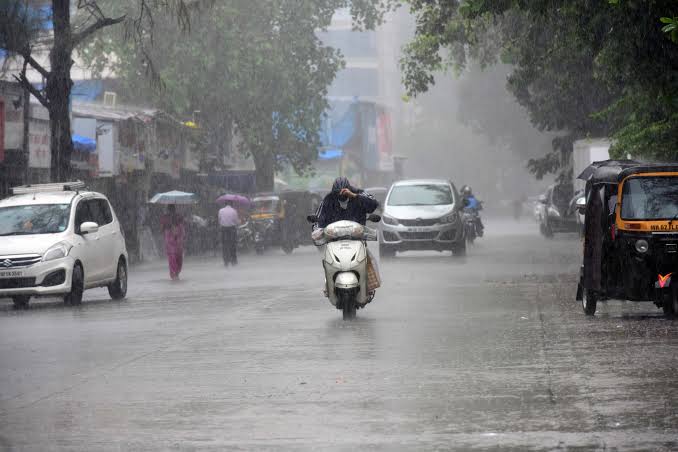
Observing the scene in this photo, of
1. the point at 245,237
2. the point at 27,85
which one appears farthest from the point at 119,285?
the point at 245,237

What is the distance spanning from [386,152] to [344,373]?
8821 cm

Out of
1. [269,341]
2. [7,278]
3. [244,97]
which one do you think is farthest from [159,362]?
[244,97]

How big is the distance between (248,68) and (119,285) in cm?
2715

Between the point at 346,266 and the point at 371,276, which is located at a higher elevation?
the point at 346,266

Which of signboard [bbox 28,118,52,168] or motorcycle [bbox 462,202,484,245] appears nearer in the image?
signboard [bbox 28,118,52,168]

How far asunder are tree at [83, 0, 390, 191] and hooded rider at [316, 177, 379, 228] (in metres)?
29.9

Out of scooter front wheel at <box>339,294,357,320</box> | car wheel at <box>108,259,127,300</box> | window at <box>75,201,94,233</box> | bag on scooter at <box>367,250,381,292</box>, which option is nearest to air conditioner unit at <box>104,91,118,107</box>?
car wheel at <box>108,259,127,300</box>

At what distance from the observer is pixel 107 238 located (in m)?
23.2

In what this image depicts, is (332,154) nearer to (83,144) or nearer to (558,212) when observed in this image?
(558,212)

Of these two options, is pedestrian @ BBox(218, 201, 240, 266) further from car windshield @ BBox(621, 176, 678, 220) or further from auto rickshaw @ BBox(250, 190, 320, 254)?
car windshield @ BBox(621, 176, 678, 220)

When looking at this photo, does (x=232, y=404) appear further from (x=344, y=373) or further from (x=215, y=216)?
(x=215, y=216)

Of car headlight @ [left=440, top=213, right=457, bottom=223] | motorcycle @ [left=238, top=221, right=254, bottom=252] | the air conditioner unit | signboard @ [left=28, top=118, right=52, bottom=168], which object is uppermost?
the air conditioner unit

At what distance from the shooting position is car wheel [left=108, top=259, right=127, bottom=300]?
23.4 m

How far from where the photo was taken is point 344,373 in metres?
11.1
